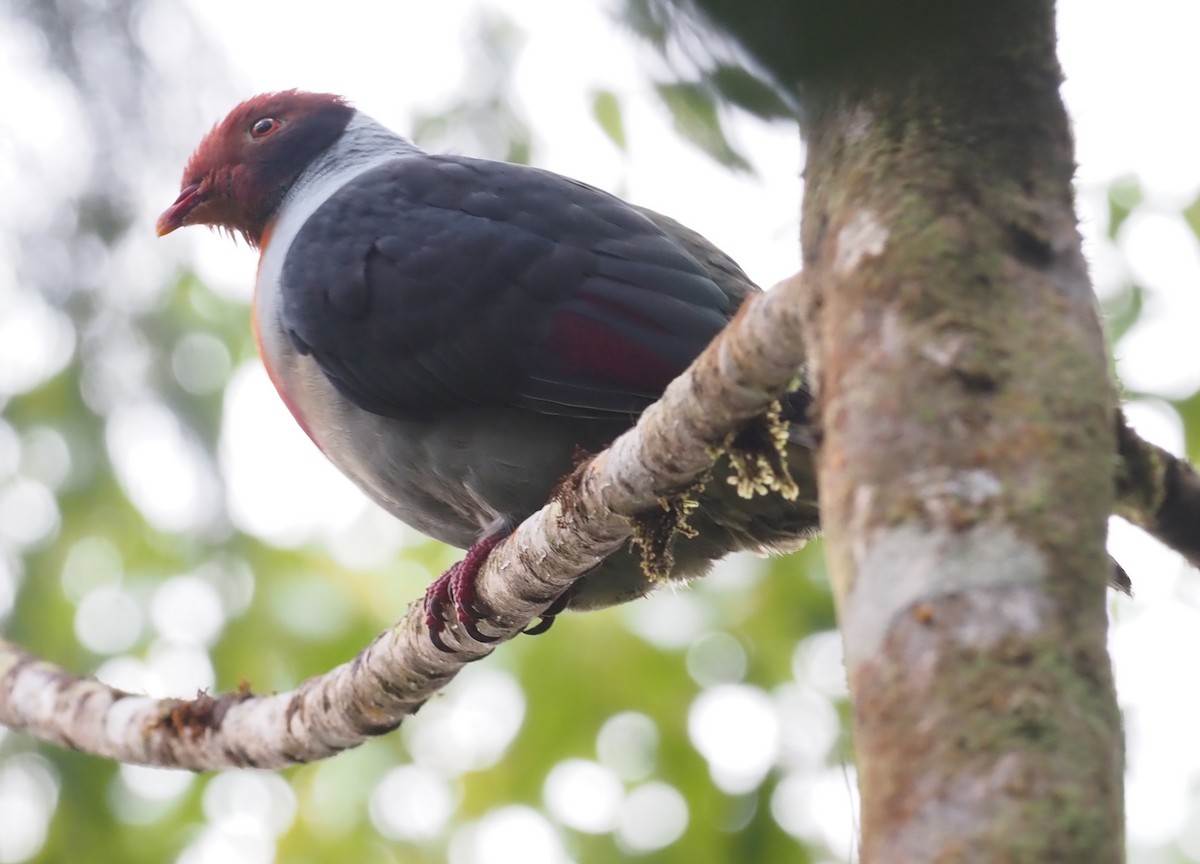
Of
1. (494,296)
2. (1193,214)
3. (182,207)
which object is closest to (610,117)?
(494,296)

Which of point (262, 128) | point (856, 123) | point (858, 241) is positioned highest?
point (262, 128)

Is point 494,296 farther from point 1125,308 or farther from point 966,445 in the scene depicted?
point 1125,308

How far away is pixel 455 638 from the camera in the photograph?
2973mm

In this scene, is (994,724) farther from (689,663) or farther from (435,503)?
(689,663)

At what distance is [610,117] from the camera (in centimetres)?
332

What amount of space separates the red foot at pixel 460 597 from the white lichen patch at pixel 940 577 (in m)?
1.85

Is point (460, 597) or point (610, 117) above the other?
point (610, 117)

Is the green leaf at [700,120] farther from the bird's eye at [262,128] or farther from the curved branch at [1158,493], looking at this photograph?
the bird's eye at [262,128]

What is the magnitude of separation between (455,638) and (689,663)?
75.9 inches

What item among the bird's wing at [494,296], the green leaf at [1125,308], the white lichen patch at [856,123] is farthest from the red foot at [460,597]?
the green leaf at [1125,308]

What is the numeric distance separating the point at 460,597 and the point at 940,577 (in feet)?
6.31

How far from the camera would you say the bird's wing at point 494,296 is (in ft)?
9.81

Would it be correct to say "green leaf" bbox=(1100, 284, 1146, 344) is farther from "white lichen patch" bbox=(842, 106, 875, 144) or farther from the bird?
"white lichen patch" bbox=(842, 106, 875, 144)

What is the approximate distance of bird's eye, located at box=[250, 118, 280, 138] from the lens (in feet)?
14.3
